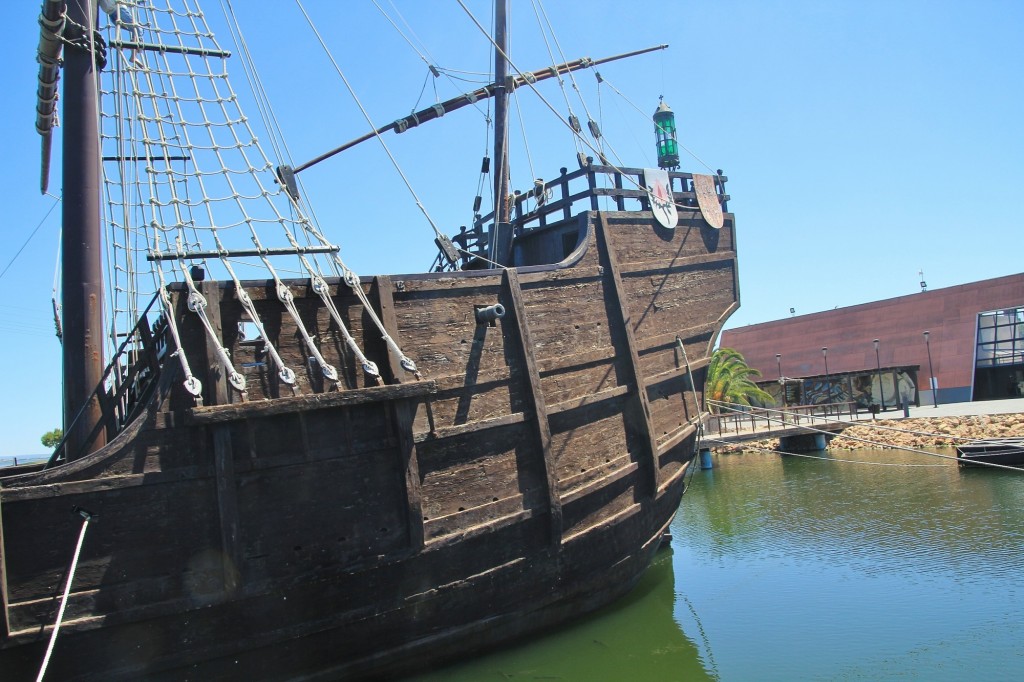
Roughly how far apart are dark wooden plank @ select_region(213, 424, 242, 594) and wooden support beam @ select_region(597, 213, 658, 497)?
4417 millimetres

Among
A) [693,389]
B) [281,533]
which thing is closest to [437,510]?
[281,533]

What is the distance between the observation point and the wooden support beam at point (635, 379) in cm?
838

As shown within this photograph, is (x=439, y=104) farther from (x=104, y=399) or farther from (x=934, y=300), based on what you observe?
(x=934, y=300)

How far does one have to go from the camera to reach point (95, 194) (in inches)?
289

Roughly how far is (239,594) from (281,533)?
523 mm

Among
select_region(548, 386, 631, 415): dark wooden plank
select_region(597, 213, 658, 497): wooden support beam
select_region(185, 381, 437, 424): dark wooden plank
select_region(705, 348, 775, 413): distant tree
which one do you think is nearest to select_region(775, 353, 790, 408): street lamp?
select_region(705, 348, 775, 413): distant tree

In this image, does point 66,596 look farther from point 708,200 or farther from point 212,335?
point 708,200

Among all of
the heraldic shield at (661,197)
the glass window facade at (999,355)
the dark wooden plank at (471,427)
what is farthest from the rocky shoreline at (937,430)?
the dark wooden plank at (471,427)

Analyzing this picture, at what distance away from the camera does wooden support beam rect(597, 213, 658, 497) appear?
838 centimetres

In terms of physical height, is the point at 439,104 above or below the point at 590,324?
above

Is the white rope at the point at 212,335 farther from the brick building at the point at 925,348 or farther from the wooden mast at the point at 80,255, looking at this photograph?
the brick building at the point at 925,348

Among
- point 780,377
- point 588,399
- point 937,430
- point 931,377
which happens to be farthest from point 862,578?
point 780,377

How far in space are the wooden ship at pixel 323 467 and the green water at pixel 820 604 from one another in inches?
27.0

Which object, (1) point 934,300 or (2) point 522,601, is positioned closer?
(2) point 522,601
